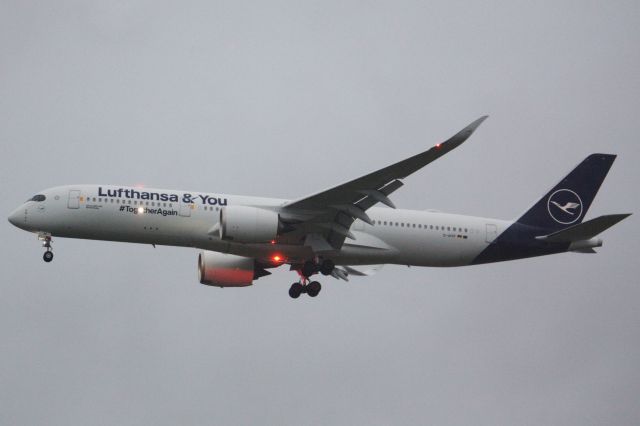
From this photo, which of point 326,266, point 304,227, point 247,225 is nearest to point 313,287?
point 326,266

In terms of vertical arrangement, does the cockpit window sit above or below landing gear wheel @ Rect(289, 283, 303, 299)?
above

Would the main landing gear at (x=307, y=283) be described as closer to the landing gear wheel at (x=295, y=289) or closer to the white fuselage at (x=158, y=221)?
the landing gear wheel at (x=295, y=289)

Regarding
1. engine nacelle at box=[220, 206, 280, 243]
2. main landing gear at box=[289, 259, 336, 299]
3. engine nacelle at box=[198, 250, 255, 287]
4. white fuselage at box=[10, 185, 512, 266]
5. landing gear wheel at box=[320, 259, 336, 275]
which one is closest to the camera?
engine nacelle at box=[220, 206, 280, 243]

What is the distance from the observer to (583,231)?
44.9 metres

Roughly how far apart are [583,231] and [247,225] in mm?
14325

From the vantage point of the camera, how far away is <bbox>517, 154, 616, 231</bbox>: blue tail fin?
155 ft

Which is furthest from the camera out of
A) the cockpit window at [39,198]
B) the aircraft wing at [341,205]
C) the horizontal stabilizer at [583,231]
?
Result: the horizontal stabilizer at [583,231]

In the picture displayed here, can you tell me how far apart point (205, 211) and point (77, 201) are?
5.06 meters

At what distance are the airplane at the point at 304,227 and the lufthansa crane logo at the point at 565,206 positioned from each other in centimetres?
6

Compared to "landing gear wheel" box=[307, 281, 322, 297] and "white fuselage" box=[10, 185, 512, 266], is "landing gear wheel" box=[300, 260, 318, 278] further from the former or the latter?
"landing gear wheel" box=[307, 281, 322, 297]

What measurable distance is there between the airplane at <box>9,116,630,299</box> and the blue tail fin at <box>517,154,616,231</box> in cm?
6

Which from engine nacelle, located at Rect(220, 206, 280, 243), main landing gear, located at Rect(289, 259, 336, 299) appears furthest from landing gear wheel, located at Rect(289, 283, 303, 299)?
engine nacelle, located at Rect(220, 206, 280, 243)

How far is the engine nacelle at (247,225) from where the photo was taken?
40.9 meters

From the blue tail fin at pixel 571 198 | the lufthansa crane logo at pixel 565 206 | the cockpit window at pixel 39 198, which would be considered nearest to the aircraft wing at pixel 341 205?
the blue tail fin at pixel 571 198
